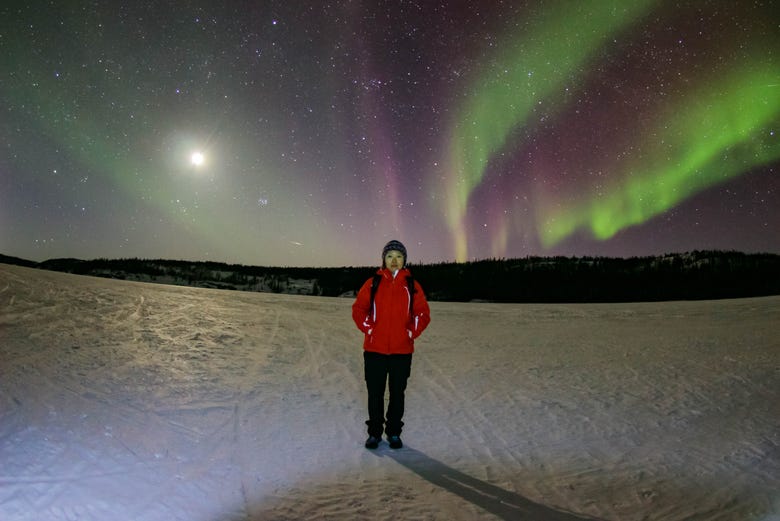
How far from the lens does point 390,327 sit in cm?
529

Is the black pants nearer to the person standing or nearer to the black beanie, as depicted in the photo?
the person standing

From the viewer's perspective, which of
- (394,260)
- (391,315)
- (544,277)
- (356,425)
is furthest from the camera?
(544,277)

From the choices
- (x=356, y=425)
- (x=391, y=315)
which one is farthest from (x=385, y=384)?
(x=356, y=425)

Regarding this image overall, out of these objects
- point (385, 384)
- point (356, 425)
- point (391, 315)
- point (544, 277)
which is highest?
point (544, 277)

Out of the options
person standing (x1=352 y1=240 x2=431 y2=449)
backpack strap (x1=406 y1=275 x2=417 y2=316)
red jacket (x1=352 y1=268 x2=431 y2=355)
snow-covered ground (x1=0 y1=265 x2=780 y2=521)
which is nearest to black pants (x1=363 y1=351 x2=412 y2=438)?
person standing (x1=352 y1=240 x2=431 y2=449)

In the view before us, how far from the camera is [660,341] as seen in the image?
10.9 meters

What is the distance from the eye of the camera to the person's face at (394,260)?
5387 mm

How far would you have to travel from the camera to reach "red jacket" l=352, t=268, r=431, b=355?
17.3ft

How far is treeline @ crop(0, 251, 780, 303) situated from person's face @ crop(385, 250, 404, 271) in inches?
830

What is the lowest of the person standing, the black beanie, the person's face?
the person standing

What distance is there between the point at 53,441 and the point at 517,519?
13.2 ft

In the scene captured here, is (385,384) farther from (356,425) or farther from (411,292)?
(411,292)

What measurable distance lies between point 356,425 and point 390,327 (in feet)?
4.36

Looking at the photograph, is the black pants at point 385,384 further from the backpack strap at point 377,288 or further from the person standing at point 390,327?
the backpack strap at point 377,288
